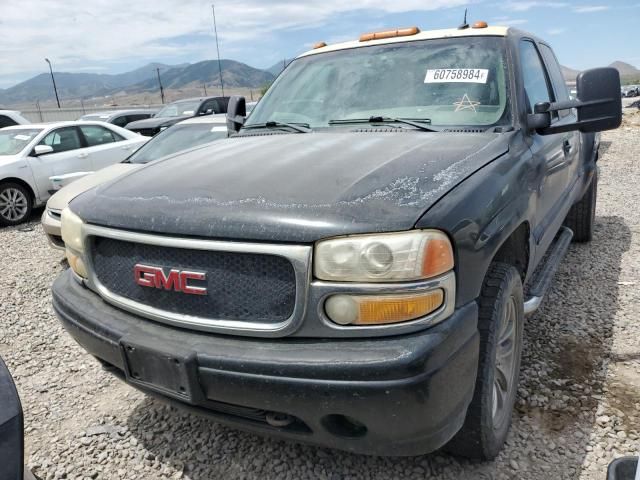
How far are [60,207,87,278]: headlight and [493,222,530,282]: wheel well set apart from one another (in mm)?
1824

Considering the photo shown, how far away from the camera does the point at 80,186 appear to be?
5684 mm

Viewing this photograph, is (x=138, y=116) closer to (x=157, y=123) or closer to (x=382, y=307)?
(x=157, y=123)

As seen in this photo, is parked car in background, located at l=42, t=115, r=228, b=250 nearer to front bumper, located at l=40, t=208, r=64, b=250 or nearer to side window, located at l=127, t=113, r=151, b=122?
front bumper, located at l=40, t=208, r=64, b=250

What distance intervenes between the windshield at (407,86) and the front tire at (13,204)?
20.2 feet

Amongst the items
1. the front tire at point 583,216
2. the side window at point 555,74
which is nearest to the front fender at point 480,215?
the side window at point 555,74

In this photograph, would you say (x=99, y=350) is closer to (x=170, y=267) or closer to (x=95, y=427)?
(x=170, y=267)

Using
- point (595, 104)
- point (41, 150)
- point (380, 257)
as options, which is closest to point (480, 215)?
point (380, 257)

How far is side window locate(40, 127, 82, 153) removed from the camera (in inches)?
331

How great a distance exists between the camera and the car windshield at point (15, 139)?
832cm

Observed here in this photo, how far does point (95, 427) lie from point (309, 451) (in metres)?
1.18

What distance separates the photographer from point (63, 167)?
8328 mm

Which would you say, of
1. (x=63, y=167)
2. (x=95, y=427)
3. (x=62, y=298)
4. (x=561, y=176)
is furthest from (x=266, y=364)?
(x=63, y=167)

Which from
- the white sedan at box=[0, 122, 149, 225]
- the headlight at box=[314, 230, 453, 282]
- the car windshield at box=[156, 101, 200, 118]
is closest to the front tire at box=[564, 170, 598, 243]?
the headlight at box=[314, 230, 453, 282]

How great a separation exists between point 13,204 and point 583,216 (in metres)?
7.82
